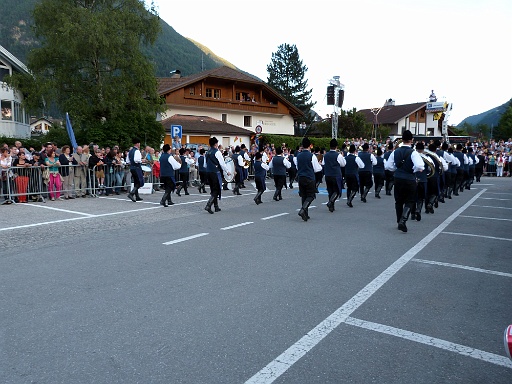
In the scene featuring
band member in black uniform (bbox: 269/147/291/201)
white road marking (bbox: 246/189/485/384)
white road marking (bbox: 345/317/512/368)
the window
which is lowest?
white road marking (bbox: 345/317/512/368)

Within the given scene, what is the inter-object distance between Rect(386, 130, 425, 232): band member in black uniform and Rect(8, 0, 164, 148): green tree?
22.0m

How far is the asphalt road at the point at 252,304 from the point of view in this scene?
11.4ft

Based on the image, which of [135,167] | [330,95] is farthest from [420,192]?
[330,95]

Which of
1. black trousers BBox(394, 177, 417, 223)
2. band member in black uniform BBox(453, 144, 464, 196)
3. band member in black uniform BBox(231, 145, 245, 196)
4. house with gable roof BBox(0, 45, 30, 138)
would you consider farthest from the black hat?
house with gable roof BBox(0, 45, 30, 138)

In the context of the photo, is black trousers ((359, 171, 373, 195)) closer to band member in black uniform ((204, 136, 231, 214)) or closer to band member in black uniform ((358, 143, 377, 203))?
band member in black uniform ((358, 143, 377, 203))

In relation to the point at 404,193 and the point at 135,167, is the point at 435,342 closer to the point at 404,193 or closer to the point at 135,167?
the point at 404,193

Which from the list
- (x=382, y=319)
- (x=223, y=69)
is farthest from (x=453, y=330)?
(x=223, y=69)

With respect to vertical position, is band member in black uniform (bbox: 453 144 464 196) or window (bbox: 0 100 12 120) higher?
window (bbox: 0 100 12 120)

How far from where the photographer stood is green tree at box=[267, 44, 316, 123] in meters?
73.4

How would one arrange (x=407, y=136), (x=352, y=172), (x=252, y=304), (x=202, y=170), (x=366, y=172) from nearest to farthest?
1. (x=252, y=304)
2. (x=407, y=136)
3. (x=352, y=172)
4. (x=366, y=172)
5. (x=202, y=170)

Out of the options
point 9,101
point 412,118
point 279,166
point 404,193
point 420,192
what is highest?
point 412,118

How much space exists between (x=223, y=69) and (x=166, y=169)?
36.5 meters

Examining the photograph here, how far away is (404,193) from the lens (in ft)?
31.3

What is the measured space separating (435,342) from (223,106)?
4333cm
